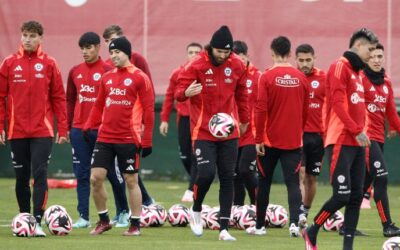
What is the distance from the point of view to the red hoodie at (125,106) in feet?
47.7

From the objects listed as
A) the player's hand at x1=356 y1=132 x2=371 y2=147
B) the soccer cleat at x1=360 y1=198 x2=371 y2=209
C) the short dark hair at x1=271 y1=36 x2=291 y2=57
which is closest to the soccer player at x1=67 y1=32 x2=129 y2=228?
the short dark hair at x1=271 y1=36 x2=291 y2=57

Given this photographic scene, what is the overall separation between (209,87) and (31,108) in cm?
210

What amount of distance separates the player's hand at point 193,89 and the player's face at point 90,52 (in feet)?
7.75

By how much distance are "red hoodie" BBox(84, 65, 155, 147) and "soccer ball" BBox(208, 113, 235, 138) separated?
87 cm

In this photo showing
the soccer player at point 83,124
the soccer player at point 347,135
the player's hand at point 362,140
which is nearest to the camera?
the player's hand at point 362,140

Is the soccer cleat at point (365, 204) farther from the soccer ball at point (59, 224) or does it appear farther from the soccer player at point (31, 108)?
the soccer player at point (31, 108)

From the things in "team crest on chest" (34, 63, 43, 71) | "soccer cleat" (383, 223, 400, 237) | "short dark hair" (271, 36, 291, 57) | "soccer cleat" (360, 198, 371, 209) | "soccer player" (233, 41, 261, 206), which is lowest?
"soccer cleat" (360, 198, 371, 209)

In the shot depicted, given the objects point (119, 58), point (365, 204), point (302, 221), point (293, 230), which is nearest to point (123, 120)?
point (119, 58)

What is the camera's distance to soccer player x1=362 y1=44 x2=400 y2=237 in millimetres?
14969

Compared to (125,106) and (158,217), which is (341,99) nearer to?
(125,106)

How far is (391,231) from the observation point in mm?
15023

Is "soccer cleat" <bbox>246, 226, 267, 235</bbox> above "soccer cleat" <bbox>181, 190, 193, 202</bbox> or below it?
above

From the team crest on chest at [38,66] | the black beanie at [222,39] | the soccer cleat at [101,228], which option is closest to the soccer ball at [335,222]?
the soccer cleat at [101,228]

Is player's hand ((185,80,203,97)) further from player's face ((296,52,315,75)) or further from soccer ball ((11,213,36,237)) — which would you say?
player's face ((296,52,315,75))
